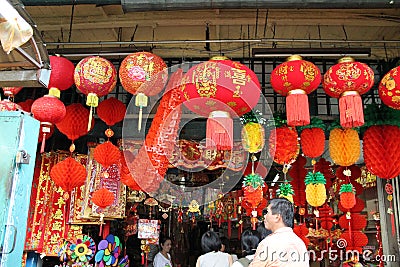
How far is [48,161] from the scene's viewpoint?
6.01m

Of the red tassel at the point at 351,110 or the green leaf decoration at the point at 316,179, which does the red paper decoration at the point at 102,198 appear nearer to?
the green leaf decoration at the point at 316,179

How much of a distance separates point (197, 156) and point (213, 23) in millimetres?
2076

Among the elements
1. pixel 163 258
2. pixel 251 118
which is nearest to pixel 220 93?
pixel 251 118

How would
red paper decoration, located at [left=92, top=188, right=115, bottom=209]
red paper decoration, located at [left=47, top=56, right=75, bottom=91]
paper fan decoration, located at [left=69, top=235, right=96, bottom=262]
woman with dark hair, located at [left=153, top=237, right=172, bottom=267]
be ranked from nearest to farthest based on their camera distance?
1. red paper decoration, located at [left=47, top=56, right=75, bottom=91]
2. red paper decoration, located at [left=92, top=188, right=115, bottom=209]
3. paper fan decoration, located at [left=69, top=235, right=96, bottom=262]
4. woman with dark hair, located at [left=153, top=237, right=172, bottom=267]

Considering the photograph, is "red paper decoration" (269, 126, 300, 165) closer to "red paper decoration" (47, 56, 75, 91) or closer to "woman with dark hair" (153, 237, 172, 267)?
"red paper decoration" (47, 56, 75, 91)

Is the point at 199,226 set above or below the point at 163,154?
below

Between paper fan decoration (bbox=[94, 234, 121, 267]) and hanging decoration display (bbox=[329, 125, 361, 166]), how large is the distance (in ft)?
12.5

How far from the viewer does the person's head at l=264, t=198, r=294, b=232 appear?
8.17ft

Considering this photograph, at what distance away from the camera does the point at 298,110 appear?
347 centimetres

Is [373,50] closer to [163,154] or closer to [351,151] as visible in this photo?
[351,151]

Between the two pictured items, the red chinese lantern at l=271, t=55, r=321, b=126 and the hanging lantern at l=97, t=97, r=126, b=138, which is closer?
the red chinese lantern at l=271, t=55, r=321, b=126

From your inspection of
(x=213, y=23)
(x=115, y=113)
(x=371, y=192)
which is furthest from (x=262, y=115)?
(x=371, y=192)

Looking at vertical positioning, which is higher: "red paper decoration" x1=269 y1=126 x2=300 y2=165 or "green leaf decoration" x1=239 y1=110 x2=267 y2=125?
"green leaf decoration" x1=239 y1=110 x2=267 y2=125

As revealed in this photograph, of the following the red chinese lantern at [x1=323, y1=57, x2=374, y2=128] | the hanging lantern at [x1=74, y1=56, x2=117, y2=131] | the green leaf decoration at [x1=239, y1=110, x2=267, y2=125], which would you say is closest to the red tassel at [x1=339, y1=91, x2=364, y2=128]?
the red chinese lantern at [x1=323, y1=57, x2=374, y2=128]
